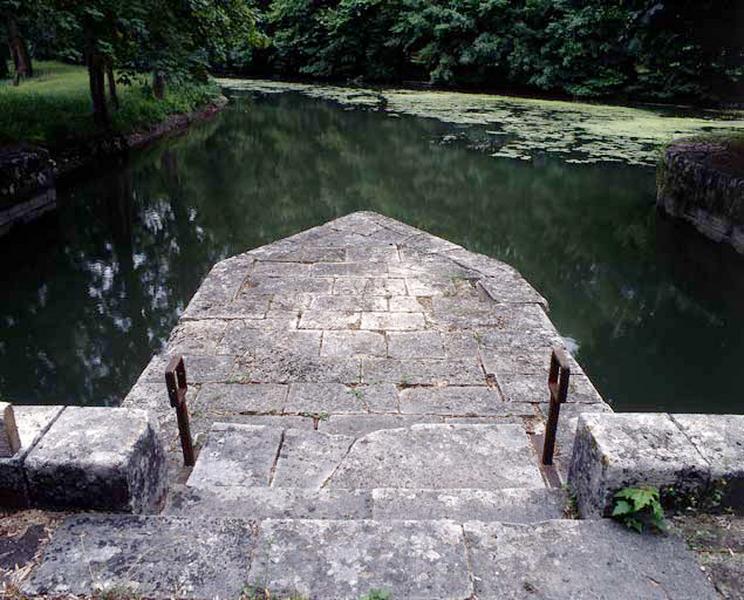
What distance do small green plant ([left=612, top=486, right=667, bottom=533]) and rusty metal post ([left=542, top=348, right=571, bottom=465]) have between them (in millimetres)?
529

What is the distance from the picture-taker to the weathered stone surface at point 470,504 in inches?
83.7

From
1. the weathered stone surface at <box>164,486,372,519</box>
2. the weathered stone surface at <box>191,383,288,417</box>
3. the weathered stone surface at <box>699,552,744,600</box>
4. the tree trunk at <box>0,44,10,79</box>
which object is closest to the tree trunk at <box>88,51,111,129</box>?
the tree trunk at <box>0,44,10,79</box>

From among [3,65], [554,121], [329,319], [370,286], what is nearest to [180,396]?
[329,319]

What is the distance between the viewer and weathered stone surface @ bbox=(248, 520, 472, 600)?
151 cm

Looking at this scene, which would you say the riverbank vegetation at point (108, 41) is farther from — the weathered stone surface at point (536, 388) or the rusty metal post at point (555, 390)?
the rusty metal post at point (555, 390)

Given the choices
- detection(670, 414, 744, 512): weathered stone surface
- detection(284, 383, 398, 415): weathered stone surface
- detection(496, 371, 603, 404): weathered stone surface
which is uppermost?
detection(670, 414, 744, 512): weathered stone surface

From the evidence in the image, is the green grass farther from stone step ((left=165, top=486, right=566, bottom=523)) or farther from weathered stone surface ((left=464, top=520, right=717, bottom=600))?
weathered stone surface ((left=464, top=520, right=717, bottom=600))

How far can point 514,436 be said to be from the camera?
9.35 ft

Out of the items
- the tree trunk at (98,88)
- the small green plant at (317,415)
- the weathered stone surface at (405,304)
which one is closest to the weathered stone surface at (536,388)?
the small green plant at (317,415)

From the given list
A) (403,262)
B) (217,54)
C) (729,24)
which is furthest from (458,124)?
(403,262)

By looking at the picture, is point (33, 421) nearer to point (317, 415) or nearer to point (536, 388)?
point (317, 415)

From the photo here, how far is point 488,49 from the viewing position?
2194 cm

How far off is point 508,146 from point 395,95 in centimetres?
1026

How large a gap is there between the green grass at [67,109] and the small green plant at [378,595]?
9.78m
